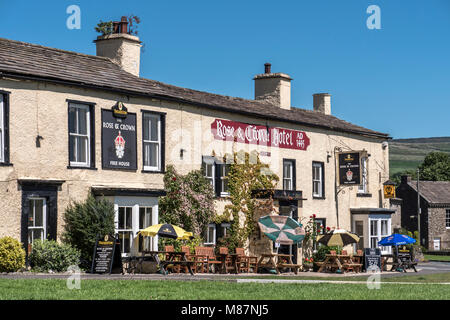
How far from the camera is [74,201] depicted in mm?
24047

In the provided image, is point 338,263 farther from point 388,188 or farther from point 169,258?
point 388,188

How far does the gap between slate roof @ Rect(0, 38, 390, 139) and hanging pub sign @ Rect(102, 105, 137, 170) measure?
2.93 ft

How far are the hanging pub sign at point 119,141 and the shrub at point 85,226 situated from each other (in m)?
1.89

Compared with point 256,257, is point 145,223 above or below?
above

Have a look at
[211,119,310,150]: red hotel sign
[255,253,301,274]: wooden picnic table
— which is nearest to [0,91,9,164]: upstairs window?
[211,119,310,150]: red hotel sign

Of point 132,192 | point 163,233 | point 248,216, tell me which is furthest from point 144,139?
point 248,216

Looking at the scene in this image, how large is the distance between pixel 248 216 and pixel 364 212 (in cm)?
847

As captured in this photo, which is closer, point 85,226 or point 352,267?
point 85,226

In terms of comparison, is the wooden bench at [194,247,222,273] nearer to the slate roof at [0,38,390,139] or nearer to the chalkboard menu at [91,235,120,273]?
the chalkboard menu at [91,235,120,273]

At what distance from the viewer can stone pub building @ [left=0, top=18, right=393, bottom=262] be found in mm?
22875

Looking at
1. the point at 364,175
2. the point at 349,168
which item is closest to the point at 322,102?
the point at 364,175

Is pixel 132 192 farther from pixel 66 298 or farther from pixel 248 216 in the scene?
pixel 66 298

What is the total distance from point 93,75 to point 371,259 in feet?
47.8

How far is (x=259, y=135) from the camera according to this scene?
32250 mm
